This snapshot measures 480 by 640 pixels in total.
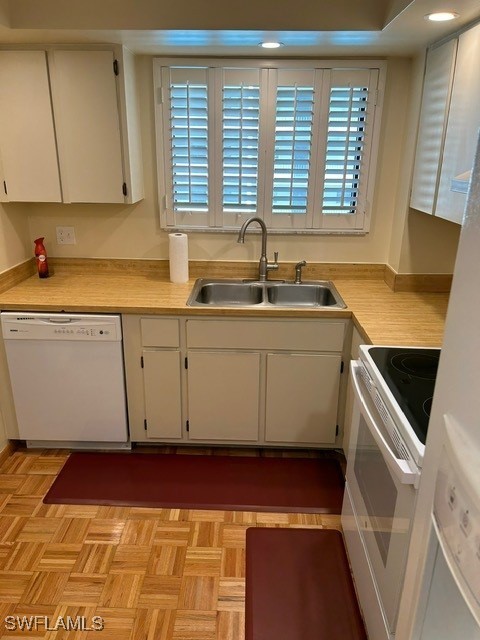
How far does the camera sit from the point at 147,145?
2.62 meters

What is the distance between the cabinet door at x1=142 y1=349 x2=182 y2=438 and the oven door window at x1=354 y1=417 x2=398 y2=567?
3.51 ft

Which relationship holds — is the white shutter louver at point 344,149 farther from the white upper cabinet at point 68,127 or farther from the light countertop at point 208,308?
the white upper cabinet at point 68,127

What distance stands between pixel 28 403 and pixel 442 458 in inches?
88.6

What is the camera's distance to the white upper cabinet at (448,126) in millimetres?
1678

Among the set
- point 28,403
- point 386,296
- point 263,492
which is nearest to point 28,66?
point 28,403

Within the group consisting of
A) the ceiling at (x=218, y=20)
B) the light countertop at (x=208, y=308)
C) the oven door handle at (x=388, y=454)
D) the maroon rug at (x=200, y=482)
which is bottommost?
the maroon rug at (x=200, y=482)

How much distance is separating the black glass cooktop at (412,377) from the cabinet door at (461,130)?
1.77 ft

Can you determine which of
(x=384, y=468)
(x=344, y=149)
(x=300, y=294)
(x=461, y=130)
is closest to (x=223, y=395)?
(x=300, y=294)

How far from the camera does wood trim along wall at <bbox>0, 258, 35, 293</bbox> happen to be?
8.07 feet

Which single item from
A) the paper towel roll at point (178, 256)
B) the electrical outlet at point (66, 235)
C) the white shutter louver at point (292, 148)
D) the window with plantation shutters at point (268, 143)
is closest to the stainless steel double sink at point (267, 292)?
the paper towel roll at point (178, 256)

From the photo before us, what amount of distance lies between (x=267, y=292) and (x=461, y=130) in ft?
4.28

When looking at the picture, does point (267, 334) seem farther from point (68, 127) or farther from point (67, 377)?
point (68, 127)

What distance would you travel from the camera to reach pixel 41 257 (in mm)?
2654

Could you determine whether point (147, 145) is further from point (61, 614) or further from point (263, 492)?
point (61, 614)
